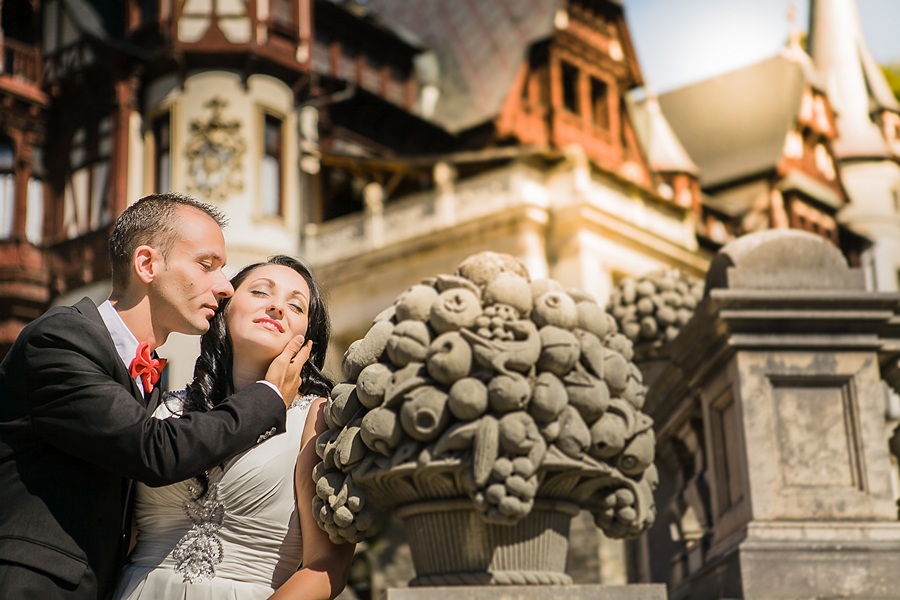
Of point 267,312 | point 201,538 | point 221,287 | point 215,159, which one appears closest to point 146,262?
point 221,287

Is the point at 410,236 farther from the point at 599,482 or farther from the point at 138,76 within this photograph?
the point at 599,482

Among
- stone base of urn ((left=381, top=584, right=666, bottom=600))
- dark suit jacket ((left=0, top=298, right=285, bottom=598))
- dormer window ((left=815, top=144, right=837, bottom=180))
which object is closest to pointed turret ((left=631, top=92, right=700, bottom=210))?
dormer window ((left=815, top=144, right=837, bottom=180))

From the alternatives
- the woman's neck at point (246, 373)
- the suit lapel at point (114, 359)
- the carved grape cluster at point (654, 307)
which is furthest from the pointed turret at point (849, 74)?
the suit lapel at point (114, 359)

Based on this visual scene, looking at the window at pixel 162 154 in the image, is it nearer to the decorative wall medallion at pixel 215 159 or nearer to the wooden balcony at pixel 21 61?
the decorative wall medallion at pixel 215 159

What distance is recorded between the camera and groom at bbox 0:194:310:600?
3.32 metres

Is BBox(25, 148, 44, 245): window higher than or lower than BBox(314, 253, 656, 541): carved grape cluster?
higher

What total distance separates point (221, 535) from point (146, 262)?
757 mm

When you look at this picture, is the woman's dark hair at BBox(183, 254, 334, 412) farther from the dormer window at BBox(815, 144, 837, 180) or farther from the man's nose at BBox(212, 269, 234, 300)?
the dormer window at BBox(815, 144, 837, 180)

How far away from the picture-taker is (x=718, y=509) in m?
7.53

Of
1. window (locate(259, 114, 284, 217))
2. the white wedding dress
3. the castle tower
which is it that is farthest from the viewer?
the castle tower

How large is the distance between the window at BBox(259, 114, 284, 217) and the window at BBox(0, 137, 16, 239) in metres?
5.56

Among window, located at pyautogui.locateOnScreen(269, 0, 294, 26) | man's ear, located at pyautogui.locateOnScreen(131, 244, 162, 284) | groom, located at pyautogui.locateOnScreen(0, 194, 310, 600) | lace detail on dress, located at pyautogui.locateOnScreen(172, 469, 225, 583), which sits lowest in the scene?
lace detail on dress, located at pyautogui.locateOnScreen(172, 469, 225, 583)

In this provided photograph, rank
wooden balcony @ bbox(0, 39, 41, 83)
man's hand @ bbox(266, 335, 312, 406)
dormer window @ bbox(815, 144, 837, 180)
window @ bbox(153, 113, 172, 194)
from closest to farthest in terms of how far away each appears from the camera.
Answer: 1. man's hand @ bbox(266, 335, 312, 406)
2. window @ bbox(153, 113, 172, 194)
3. wooden balcony @ bbox(0, 39, 41, 83)
4. dormer window @ bbox(815, 144, 837, 180)

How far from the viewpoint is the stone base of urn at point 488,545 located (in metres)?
5.38
